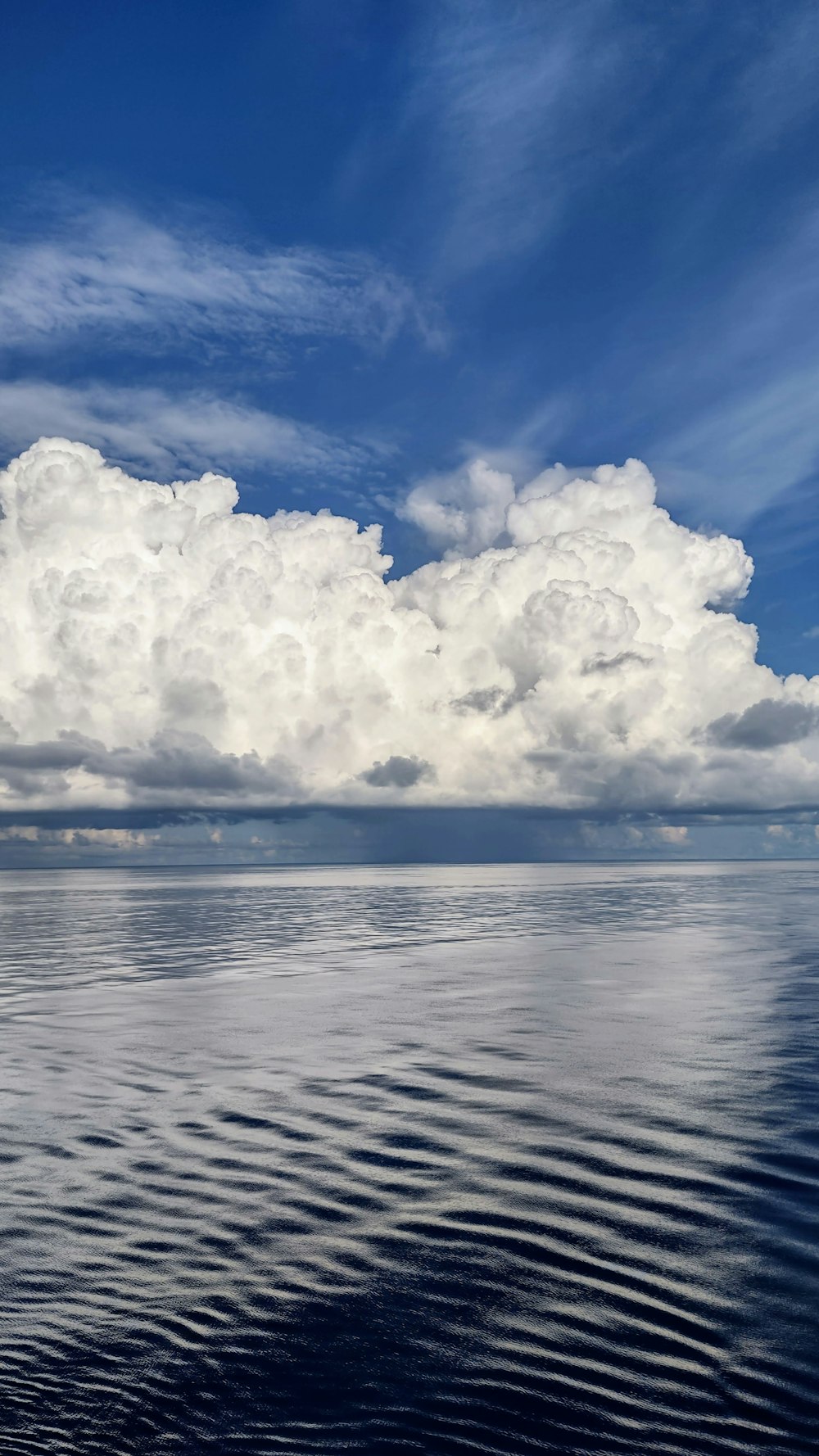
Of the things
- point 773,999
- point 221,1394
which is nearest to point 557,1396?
point 221,1394

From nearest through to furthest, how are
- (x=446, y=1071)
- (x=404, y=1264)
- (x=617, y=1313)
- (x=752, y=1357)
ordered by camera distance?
1. (x=752, y=1357)
2. (x=617, y=1313)
3. (x=404, y=1264)
4. (x=446, y=1071)

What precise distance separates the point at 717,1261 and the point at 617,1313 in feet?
8.39

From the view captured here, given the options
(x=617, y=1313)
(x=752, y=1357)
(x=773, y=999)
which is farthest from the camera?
(x=773, y=999)

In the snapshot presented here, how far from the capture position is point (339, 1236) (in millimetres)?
15344

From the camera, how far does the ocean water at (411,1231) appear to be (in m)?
10.4

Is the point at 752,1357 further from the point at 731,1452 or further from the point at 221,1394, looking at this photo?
the point at 221,1394

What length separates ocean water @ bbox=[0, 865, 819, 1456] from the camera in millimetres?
10422

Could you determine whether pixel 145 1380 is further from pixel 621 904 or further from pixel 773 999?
pixel 621 904

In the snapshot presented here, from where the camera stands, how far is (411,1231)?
15531mm

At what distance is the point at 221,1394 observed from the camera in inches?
423

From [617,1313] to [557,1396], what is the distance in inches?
86.9

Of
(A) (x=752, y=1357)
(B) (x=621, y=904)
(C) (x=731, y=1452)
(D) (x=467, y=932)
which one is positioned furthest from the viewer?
(B) (x=621, y=904)

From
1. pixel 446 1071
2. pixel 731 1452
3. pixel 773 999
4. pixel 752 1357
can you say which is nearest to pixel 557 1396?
pixel 731 1452

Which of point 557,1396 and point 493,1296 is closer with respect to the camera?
point 557,1396
